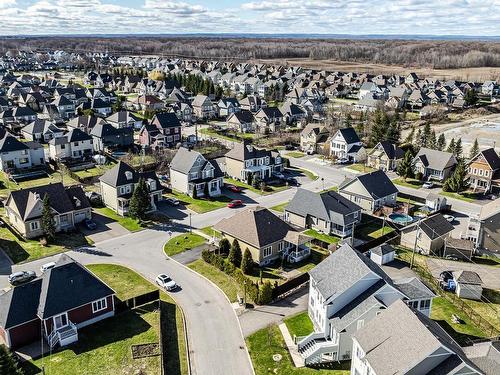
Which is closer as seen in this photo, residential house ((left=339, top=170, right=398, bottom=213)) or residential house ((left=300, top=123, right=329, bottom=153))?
residential house ((left=339, top=170, right=398, bottom=213))

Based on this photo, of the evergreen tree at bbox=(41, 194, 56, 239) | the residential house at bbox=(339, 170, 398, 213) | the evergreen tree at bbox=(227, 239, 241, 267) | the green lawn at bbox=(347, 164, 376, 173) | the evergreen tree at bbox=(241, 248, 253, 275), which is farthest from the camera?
the green lawn at bbox=(347, 164, 376, 173)

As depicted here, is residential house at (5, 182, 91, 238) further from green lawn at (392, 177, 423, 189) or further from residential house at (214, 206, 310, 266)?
green lawn at (392, 177, 423, 189)

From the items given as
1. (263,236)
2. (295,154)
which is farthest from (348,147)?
(263,236)

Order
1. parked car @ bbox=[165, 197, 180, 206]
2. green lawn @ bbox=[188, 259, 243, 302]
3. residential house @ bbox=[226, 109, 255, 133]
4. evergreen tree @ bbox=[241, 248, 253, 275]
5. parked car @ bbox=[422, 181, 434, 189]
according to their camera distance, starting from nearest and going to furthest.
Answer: green lawn @ bbox=[188, 259, 243, 302] → evergreen tree @ bbox=[241, 248, 253, 275] → parked car @ bbox=[165, 197, 180, 206] → parked car @ bbox=[422, 181, 434, 189] → residential house @ bbox=[226, 109, 255, 133]

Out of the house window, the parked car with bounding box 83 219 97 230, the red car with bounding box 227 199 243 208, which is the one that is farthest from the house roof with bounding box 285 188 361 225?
the house window

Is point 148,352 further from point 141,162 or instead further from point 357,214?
point 141,162

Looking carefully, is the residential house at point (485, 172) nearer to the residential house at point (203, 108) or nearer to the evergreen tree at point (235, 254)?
the evergreen tree at point (235, 254)

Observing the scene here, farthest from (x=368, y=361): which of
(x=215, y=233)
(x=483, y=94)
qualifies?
(x=483, y=94)

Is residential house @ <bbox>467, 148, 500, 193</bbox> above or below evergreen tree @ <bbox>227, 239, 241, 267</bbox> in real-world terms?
above
